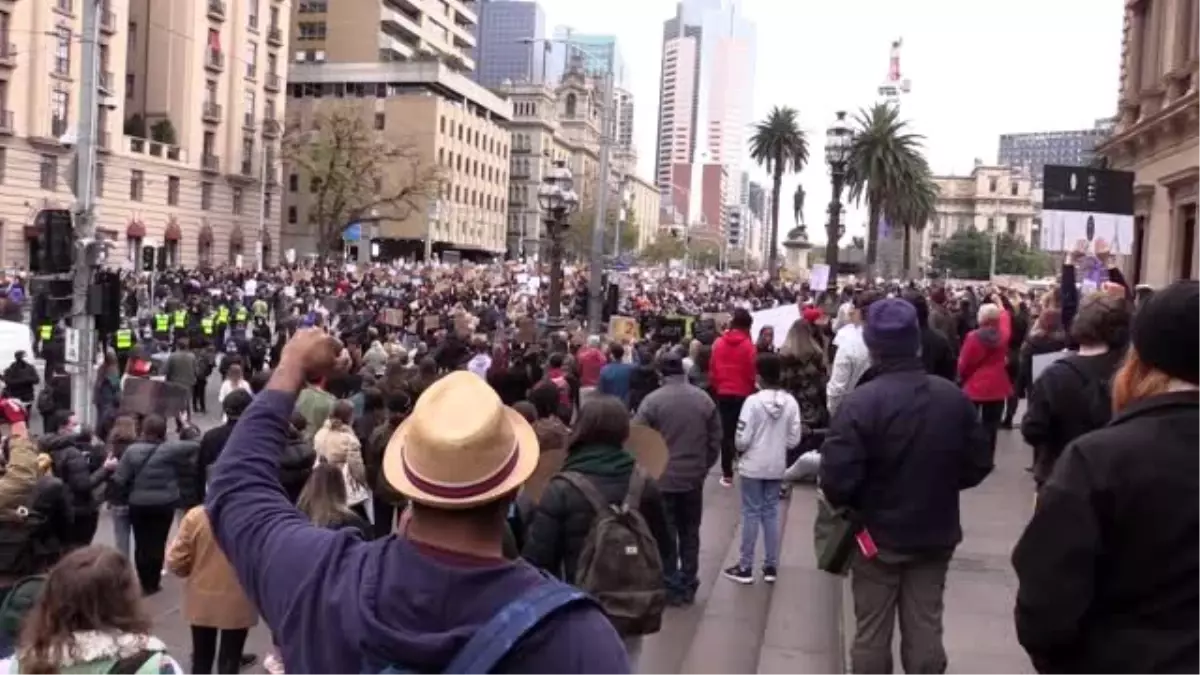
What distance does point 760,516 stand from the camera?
883 cm

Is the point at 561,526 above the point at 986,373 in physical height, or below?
below

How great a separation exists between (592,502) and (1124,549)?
2.89 metres

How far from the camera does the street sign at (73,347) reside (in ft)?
48.8

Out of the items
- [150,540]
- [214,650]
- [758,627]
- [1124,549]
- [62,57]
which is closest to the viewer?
[1124,549]

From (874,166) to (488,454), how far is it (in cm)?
5060

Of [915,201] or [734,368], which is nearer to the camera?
[734,368]

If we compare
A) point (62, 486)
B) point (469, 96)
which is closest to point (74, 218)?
point (62, 486)

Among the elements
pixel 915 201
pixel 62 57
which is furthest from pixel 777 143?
pixel 62 57

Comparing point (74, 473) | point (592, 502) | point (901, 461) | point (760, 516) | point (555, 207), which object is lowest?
point (760, 516)

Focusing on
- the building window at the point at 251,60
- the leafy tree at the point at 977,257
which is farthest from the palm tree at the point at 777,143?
the leafy tree at the point at 977,257

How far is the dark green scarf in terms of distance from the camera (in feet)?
18.1

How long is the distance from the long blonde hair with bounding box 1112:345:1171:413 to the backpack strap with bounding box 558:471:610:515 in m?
2.66

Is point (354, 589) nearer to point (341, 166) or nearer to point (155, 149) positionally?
point (155, 149)

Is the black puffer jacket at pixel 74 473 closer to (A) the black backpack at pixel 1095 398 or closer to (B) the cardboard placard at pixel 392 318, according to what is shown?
(A) the black backpack at pixel 1095 398
